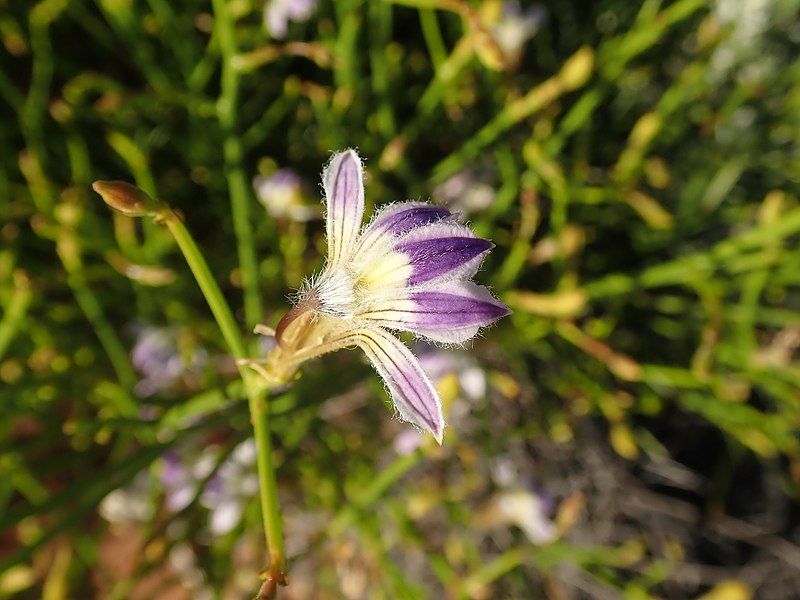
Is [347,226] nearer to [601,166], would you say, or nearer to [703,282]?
[703,282]

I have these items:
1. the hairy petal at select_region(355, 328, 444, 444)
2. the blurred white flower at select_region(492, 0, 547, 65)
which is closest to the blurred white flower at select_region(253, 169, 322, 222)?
the blurred white flower at select_region(492, 0, 547, 65)

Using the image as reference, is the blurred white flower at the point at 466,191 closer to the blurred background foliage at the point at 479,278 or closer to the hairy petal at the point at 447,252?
the blurred background foliage at the point at 479,278

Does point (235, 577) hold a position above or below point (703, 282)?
below

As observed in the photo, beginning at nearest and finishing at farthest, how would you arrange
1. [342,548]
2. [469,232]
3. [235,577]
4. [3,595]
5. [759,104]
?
[469,232] < [3,595] < [342,548] < [235,577] < [759,104]

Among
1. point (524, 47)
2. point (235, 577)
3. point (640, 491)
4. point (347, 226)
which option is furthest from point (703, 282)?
point (235, 577)

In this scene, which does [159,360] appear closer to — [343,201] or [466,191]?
[466,191]

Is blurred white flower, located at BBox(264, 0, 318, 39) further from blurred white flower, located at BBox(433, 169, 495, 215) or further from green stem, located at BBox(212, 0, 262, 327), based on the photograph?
blurred white flower, located at BBox(433, 169, 495, 215)

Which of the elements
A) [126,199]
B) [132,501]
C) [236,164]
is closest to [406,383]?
[126,199]
